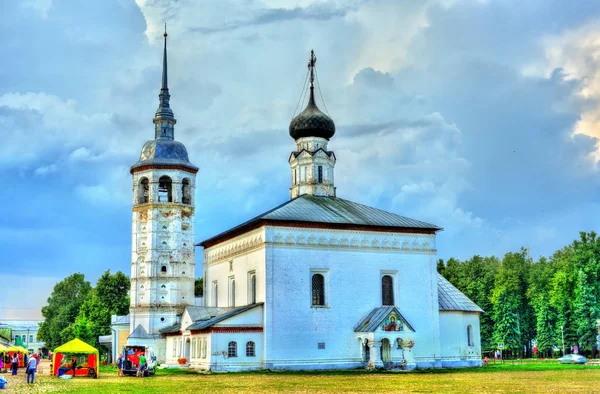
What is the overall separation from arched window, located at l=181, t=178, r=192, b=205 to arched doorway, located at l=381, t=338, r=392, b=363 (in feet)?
65.1

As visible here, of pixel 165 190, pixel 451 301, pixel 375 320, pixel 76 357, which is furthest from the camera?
→ pixel 165 190

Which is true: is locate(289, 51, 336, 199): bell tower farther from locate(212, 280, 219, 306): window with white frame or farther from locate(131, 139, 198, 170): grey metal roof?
locate(131, 139, 198, 170): grey metal roof

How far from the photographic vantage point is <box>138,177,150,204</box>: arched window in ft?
175

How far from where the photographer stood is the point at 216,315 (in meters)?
42.5

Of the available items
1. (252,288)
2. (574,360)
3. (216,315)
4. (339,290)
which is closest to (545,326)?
(574,360)

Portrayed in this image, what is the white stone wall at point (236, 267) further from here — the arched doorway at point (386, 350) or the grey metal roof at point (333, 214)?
the arched doorway at point (386, 350)

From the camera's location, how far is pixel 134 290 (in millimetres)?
52688

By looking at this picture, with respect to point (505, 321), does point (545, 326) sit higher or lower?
lower

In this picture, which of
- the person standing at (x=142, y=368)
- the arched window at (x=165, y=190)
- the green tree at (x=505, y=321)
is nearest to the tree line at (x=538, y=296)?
the green tree at (x=505, y=321)

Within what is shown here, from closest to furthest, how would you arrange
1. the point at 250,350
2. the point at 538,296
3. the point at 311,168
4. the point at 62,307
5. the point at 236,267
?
1. the point at 250,350
2. the point at 236,267
3. the point at 311,168
4. the point at 538,296
5. the point at 62,307

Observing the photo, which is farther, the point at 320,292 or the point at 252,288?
the point at 252,288

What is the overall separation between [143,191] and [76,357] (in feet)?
62.8

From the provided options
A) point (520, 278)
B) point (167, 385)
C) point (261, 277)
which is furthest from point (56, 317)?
point (167, 385)

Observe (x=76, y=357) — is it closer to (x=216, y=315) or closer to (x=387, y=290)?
(x=216, y=315)
